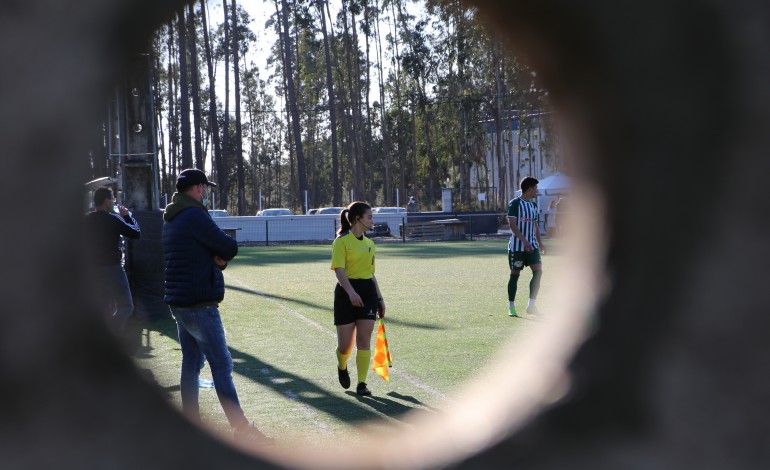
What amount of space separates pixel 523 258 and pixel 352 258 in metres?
5.82

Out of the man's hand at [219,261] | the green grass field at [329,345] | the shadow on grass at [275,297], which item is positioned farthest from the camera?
the shadow on grass at [275,297]

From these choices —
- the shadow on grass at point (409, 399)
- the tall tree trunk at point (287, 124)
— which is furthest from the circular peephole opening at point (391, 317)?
the tall tree trunk at point (287, 124)

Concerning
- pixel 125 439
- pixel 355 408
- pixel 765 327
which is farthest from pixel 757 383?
pixel 355 408

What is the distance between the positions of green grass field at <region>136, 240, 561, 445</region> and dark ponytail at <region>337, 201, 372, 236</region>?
1.57 m

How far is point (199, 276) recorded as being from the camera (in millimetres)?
6695

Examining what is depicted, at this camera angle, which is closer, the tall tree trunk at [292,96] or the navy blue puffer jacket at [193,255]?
the navy blue puffer jacket at [193,255]

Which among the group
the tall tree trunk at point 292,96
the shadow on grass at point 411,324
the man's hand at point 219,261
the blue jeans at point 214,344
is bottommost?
the shadow on grass at point 411,324

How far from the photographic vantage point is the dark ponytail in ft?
29.6

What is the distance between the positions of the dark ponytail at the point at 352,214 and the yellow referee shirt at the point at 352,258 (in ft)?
0.54

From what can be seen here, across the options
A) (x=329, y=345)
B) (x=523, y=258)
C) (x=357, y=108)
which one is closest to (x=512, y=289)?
(x=523, y=258)

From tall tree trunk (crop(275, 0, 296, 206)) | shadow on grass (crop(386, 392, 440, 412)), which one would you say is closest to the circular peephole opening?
shadow on grass (crop(386, 392, 440, 412))

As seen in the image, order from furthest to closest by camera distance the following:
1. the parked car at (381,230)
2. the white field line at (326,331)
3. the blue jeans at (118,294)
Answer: the parked car at (381,230), the blue jeans at (118,294), the white field line at (326,331)

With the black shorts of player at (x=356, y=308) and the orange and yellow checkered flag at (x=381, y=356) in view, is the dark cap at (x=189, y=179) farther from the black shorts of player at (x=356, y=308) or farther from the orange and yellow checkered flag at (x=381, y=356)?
the orange and yellow checkered flag at (x=381, y=356)

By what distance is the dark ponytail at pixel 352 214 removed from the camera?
29.6ft
